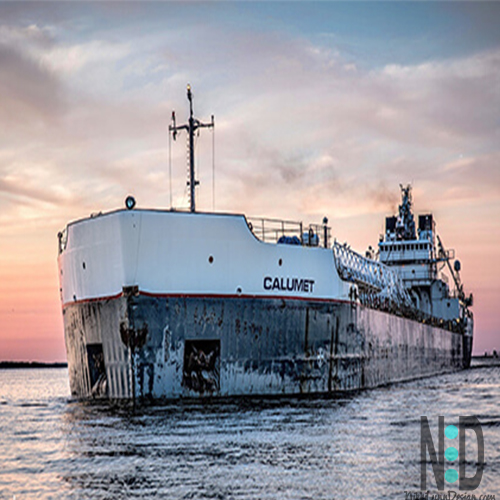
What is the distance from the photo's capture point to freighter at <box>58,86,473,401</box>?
22.3m

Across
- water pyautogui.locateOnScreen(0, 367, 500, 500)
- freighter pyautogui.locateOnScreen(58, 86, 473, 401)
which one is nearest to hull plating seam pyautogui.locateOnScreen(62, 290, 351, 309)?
freighter pyautogui.locateOnScreen(58, 86, 473, 401)

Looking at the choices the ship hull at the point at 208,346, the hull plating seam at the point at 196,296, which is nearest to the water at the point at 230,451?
the ship hull at the point at 208,346

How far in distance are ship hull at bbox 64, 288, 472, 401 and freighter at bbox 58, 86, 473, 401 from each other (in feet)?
0.11

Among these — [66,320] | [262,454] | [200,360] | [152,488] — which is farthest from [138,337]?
[152,488]

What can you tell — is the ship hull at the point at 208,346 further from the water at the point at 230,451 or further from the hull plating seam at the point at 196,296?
the water at the point at 230,451

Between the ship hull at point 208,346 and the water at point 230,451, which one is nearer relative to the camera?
the water at point 230,451

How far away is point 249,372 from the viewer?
23.6 metres

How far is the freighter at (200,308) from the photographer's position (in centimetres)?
2228

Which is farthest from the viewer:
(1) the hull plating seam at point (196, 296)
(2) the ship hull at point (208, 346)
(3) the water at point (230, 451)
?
(1) the hull plating seam at point (196, 296)

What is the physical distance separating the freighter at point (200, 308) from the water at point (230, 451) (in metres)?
1.30

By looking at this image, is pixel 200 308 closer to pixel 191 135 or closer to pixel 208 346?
pixel 208 346

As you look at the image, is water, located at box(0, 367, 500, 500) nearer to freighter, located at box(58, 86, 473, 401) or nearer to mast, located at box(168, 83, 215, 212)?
freighter, located at box(58, 86, 473, 401)

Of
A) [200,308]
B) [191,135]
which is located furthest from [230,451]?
[191,135]

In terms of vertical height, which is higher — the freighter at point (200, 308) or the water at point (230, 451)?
the freighter at point (200, 308)
